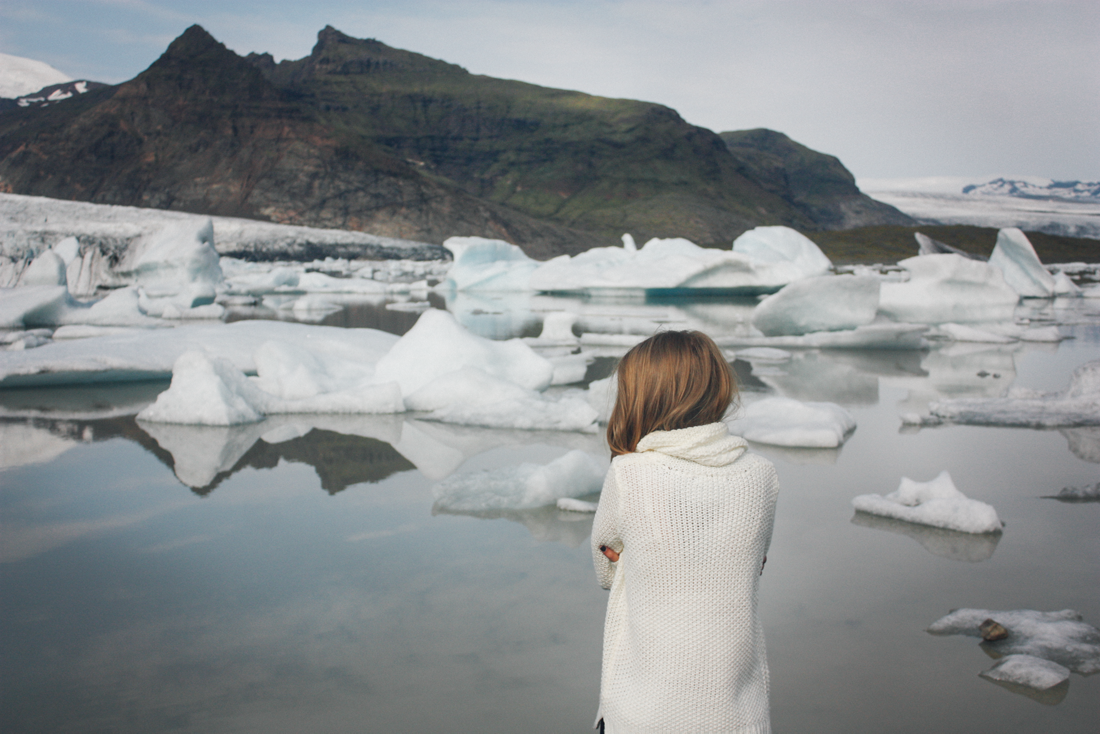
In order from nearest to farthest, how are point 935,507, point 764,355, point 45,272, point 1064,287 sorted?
point 935,507 < point 764,355 < point 45,272 < point 1064,287

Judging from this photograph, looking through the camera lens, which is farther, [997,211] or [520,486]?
[997,211]

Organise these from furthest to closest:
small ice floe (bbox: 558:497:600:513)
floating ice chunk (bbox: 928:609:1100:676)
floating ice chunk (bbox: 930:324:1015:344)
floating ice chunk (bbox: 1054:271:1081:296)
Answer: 1. floating ice chunk (bbox: 1054:271:1081:296)
2. floating ice chunk (bbox: 930:324:1015:344)
3. small ice floe (bbox: 558:497:600:513)
4. floating ice chunk (bbox: 928:609:1100:676)

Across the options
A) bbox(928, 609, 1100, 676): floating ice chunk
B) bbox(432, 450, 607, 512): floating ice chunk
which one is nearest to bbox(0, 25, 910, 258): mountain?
bbox(432, 450, 607, 512): floating ice chunk

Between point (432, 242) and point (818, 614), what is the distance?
42.8 meters

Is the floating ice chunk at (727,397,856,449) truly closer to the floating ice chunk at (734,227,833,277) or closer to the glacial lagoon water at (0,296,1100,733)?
the glacial lagoon water at (0,296,1100,733)

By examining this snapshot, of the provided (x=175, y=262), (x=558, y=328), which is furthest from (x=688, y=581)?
(x=175, y=262)

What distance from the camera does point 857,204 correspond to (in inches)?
3959

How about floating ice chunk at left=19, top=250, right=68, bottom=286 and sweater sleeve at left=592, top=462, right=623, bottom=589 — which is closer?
sweater sleeve at left=592, top=462, right=623, bottom=589

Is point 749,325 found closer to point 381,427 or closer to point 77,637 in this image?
point 381,427

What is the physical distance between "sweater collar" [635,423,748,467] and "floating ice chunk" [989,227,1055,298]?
65.5 ft

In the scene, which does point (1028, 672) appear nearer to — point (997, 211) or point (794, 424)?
point (794, 424)

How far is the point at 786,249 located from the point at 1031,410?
46.2 ft

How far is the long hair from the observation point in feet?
3.70

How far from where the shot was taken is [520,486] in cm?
314
